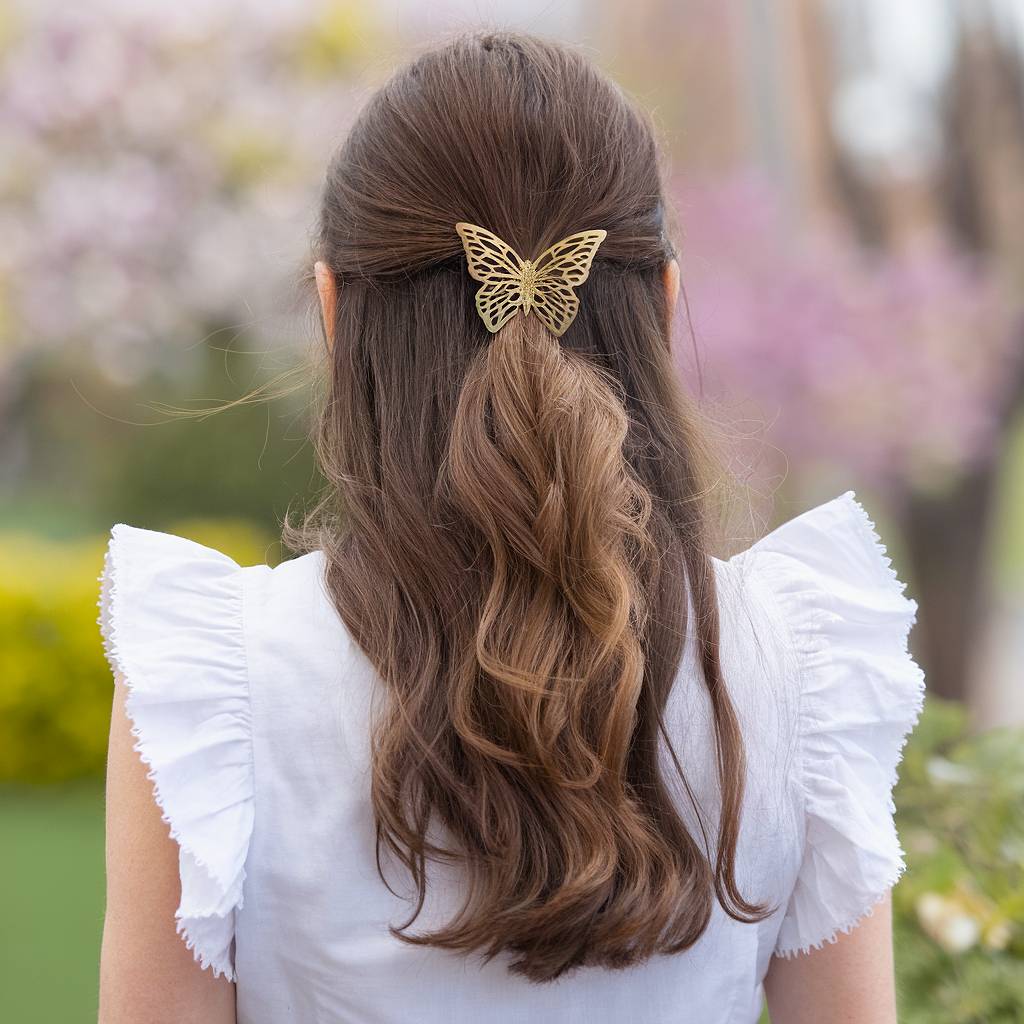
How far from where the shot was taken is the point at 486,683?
3.11ft

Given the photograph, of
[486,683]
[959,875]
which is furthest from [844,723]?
[959,875]

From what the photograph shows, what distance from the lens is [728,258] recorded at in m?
5.48

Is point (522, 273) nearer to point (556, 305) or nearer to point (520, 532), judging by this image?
point (556, 305)

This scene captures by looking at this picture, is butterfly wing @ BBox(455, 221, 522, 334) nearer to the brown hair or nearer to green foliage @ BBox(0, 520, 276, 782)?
the brown hair

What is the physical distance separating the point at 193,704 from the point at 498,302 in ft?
1.34

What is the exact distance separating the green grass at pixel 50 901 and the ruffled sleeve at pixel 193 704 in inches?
93.2

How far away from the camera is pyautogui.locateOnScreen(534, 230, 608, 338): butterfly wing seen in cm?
99

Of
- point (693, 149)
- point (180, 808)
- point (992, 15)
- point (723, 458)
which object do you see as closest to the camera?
point (180, 808)

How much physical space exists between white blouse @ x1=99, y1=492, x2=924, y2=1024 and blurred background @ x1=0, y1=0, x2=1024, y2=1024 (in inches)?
152

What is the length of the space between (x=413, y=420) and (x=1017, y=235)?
5.16 m

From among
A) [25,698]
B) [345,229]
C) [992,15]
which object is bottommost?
[25,698]

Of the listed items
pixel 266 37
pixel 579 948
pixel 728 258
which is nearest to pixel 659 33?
pixel 728 258

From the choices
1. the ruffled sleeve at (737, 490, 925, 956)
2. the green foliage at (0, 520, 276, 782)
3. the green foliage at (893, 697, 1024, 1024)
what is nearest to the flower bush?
the green foliage at (893, 697, 1024, 1024)

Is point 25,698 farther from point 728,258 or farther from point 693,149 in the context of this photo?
point 693,149
